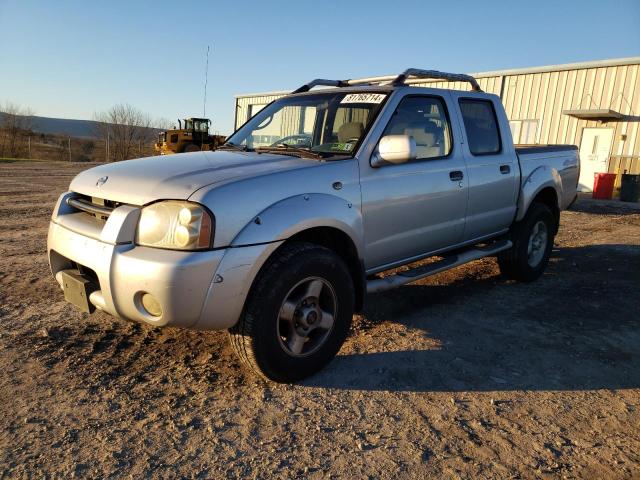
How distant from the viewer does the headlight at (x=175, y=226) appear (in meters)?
2.54

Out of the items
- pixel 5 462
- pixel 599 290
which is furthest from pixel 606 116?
pixel 5 462

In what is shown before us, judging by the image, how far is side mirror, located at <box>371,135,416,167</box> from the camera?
330 centimetres

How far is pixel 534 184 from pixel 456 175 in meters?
1.58

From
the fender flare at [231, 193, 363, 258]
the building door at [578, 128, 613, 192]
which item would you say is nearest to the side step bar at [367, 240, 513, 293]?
the fender flare at [231, 193, 363, 258]

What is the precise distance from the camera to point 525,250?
17.6ft

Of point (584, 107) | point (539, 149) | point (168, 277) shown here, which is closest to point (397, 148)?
point (168, 277)

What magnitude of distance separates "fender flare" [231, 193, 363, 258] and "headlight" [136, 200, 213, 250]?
0.60 feet

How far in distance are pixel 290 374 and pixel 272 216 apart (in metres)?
0.99

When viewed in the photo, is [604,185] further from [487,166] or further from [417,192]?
[417,192]

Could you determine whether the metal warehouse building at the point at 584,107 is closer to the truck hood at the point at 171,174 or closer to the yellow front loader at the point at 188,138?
the truck hood at the point at 171,174

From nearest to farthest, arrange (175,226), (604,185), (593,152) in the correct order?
(175,226) → (604,185) → (593,152)

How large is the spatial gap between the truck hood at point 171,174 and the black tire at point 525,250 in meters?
3.03

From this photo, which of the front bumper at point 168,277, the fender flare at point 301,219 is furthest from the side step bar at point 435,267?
the front bumper at point 168,277

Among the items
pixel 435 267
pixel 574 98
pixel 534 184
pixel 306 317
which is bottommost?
pixel 306 317
